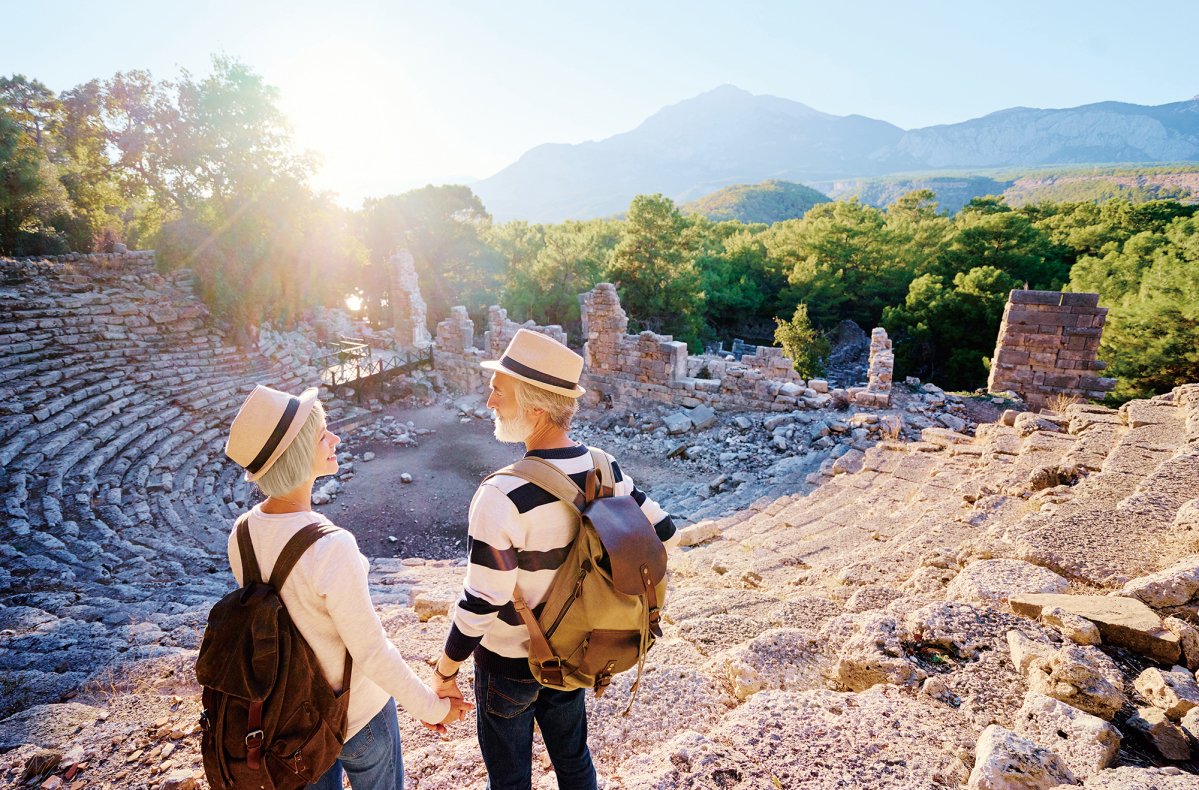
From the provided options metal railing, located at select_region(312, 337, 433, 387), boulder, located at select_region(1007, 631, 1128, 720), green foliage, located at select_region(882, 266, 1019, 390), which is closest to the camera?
boulder, located at select_region(1007, 631, 1128, 720)

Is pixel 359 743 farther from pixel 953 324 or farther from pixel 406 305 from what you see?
pixel 953 324

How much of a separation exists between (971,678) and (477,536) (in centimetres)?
246

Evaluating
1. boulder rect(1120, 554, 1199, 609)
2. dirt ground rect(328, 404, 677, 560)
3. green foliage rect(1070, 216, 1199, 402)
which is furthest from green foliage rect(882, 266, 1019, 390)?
boulder rect(1120, 554, 1199, 609)

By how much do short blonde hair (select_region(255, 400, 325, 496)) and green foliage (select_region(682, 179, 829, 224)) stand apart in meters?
78.9

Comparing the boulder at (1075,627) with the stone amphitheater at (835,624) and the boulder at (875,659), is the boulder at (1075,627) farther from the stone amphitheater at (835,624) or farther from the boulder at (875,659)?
the boulder at (875,659)

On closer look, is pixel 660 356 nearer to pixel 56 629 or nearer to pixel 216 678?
pixel 56 629

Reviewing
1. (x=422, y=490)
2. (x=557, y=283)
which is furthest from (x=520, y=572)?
(x=557, y=283)

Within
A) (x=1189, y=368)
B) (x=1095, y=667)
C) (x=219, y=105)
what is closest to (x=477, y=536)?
(x=1095, y=667)

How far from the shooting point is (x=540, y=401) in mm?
2057

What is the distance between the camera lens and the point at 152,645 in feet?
12.4

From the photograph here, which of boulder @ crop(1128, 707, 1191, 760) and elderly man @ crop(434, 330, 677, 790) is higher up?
elderly man @ crop(434, 330, 677, 790)

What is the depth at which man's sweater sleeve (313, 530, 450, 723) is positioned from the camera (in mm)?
1623

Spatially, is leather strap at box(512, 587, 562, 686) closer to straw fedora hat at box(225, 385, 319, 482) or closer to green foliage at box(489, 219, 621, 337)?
straw fedora hat at box(225, 385, 319, 482)

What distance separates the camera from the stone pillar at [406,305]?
18.6 meters
